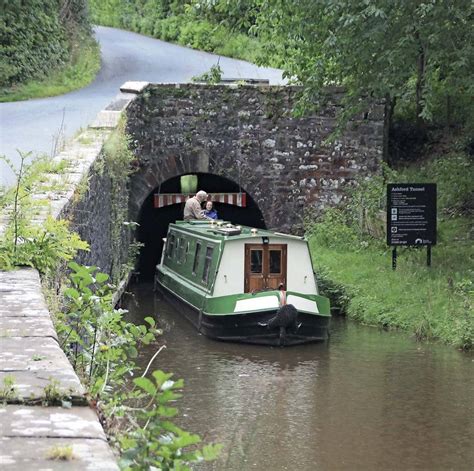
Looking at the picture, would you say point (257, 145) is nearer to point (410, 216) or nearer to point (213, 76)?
point (213, 76)

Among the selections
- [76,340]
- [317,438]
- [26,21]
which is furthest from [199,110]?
[76,340]

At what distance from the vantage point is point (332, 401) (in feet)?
39.5

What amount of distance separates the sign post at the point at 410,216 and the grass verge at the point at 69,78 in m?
10.4

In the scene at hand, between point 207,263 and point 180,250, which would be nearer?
point 207,263

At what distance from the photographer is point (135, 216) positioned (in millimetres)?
21672

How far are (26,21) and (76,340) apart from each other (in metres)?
23.9

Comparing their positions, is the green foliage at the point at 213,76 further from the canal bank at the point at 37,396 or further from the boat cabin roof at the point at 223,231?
the canal bank at the point at 37,396

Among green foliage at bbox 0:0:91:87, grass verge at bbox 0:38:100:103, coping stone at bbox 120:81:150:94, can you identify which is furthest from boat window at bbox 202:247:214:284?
green foliage at bbox 0:0:91:87

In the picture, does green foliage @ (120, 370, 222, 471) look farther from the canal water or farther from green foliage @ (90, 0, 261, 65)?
green foliage @ (90, 0, 261, 65)

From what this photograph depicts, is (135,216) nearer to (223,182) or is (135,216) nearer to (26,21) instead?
(223,182)

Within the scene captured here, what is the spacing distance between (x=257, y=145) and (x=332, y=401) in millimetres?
10068

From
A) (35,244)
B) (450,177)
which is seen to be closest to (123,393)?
(35,244)

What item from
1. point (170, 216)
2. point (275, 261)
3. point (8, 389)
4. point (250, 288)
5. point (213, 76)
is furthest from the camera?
point (170, 216)

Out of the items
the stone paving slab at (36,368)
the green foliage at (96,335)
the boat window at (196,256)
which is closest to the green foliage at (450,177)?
the boat window at (196,256)
